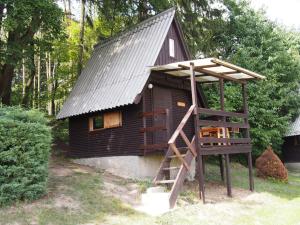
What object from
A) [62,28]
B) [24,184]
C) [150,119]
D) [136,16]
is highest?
[136,16]

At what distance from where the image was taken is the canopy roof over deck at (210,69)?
12945 millimetres

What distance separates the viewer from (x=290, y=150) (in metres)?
28.1

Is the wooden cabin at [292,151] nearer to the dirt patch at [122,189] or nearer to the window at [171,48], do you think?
the window at [171,48]

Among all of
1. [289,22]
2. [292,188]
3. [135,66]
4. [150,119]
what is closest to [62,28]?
[135,66]

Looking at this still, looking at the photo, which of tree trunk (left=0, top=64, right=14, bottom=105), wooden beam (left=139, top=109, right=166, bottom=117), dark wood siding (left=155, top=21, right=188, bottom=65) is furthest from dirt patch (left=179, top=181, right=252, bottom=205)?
tree trunk (left=0, top=64, right=14, bottom=105)

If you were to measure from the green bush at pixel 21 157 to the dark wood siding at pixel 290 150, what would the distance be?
849 inches

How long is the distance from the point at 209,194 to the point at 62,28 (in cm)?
968

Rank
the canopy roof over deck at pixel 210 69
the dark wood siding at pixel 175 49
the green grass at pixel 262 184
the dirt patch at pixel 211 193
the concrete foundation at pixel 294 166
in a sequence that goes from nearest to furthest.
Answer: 1. the dirt patch at pixel 211 193
2. the canopy roof over deck at pixel 210 69
3. the green grass at pixel 262 184
4. the dark wood siding at pixel 175 49
5. the concrete foundation at pixel 294 166

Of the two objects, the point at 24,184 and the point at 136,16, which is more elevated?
the point at 136,16

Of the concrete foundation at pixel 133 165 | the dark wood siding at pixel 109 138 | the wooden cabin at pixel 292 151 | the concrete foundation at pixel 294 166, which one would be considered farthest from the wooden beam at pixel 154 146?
the concrete foundation at pixel 294 166

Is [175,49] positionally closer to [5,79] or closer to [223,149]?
[223,149]

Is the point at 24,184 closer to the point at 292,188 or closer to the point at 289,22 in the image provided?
the point at 292,188

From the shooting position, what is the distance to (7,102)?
1984 cm

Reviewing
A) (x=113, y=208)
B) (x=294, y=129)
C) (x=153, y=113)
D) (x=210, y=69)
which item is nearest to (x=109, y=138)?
(x=153, y=113)
